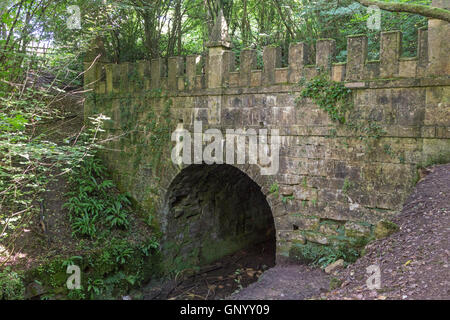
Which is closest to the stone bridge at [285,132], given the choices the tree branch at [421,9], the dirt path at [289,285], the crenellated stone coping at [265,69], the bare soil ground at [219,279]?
the crenellated stone coping at [265,69]

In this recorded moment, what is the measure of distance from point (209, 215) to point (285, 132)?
3.98 meters

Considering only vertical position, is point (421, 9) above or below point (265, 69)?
above

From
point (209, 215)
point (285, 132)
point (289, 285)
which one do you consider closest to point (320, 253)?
point (289, 285)

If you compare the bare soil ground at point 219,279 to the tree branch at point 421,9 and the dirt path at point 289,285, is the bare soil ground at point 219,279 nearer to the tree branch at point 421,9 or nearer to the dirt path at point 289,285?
the dirt path at point 289,285

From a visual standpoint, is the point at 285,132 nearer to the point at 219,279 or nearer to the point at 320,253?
the point at 320,253

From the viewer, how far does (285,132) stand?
664cm

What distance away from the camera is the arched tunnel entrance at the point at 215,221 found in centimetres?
880

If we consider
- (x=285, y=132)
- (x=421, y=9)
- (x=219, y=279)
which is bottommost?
(x=219, y=279)

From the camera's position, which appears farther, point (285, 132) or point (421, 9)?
point (285, 132)

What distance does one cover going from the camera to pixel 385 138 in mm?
5656

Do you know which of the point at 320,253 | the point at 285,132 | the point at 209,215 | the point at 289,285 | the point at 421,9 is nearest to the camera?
the point at 421,9

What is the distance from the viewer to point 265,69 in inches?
267

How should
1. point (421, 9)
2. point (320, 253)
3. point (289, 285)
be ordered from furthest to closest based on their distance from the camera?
1. point (320, 253)
2. point (289, 285)
3. point (421, 9)

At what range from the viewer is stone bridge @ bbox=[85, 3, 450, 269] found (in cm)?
543
